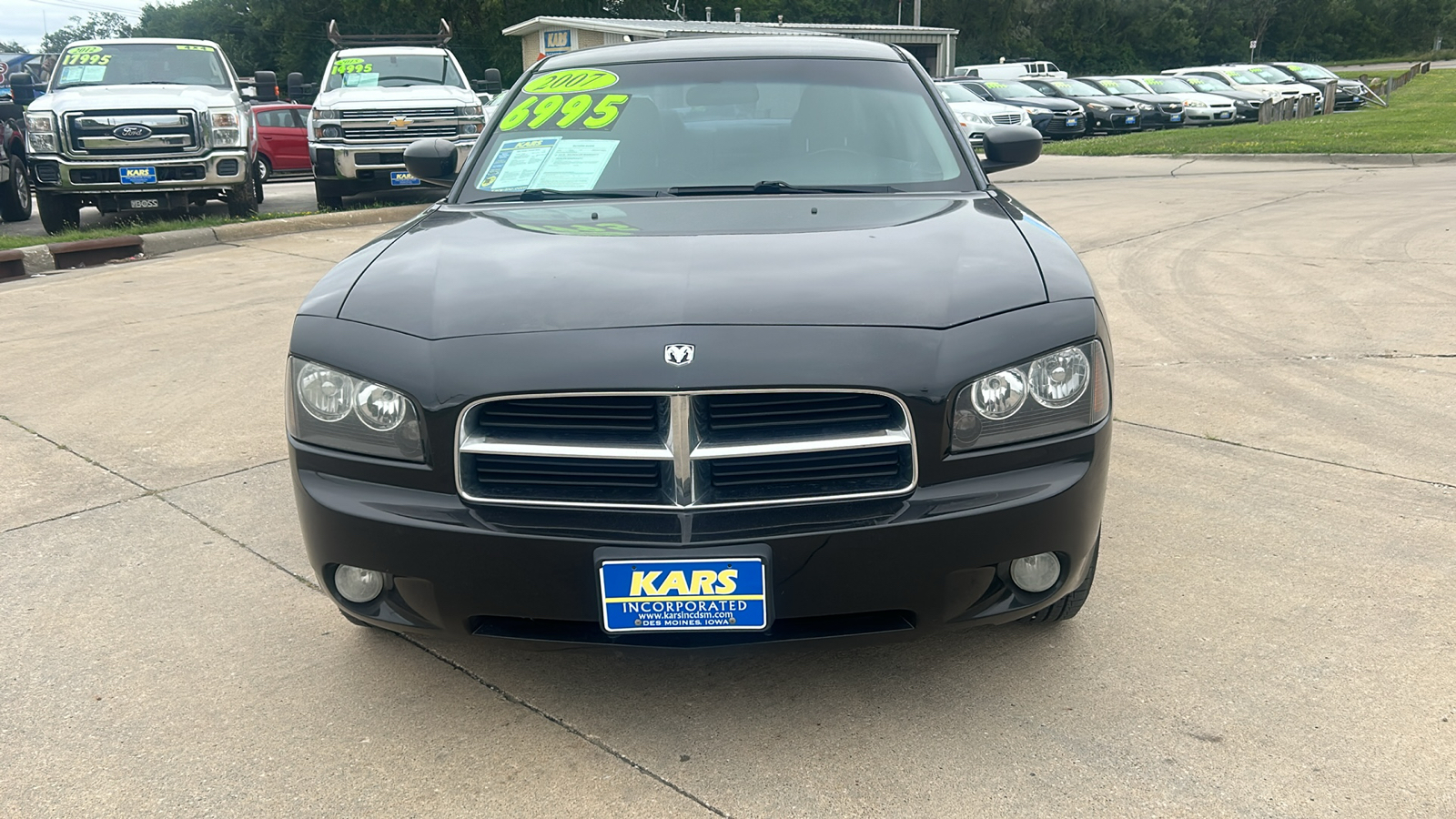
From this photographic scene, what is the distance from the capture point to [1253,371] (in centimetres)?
548

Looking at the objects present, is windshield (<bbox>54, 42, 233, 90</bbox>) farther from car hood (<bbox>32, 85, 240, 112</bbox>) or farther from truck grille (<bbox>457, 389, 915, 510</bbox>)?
truck grille (<bbox>457, 389, 915, 510</bbox>)

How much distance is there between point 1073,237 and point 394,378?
27.6 ft

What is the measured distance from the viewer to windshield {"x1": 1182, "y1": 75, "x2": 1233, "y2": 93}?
29.4 metres

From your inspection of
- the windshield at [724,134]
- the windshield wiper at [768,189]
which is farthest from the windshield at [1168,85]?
the windshield wiper at [768,189]

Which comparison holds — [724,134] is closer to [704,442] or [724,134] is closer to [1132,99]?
[704,442]

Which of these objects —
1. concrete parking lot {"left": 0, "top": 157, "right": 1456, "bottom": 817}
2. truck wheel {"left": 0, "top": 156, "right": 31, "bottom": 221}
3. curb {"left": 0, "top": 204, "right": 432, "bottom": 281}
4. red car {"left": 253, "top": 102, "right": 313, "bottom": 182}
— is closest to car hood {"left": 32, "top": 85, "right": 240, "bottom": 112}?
curb {"left": 0, "top": 204, "right": 432, "bottom": 281}

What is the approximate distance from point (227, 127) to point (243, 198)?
3.19 feet

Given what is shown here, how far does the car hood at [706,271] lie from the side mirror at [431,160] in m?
1.06

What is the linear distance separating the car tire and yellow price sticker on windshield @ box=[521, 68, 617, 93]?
2317mm

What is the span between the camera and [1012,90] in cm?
2770

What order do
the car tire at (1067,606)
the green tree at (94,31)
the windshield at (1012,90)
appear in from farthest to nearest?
the green tree at (94,31), the windshield at (1012,90), the car tire at (1067,606)

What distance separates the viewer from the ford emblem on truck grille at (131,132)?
438 inches

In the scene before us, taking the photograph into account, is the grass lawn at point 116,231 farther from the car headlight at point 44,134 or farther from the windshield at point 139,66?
the windshield at point 139,66

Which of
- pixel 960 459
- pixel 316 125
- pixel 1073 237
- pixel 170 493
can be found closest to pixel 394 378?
pixel 960 459
